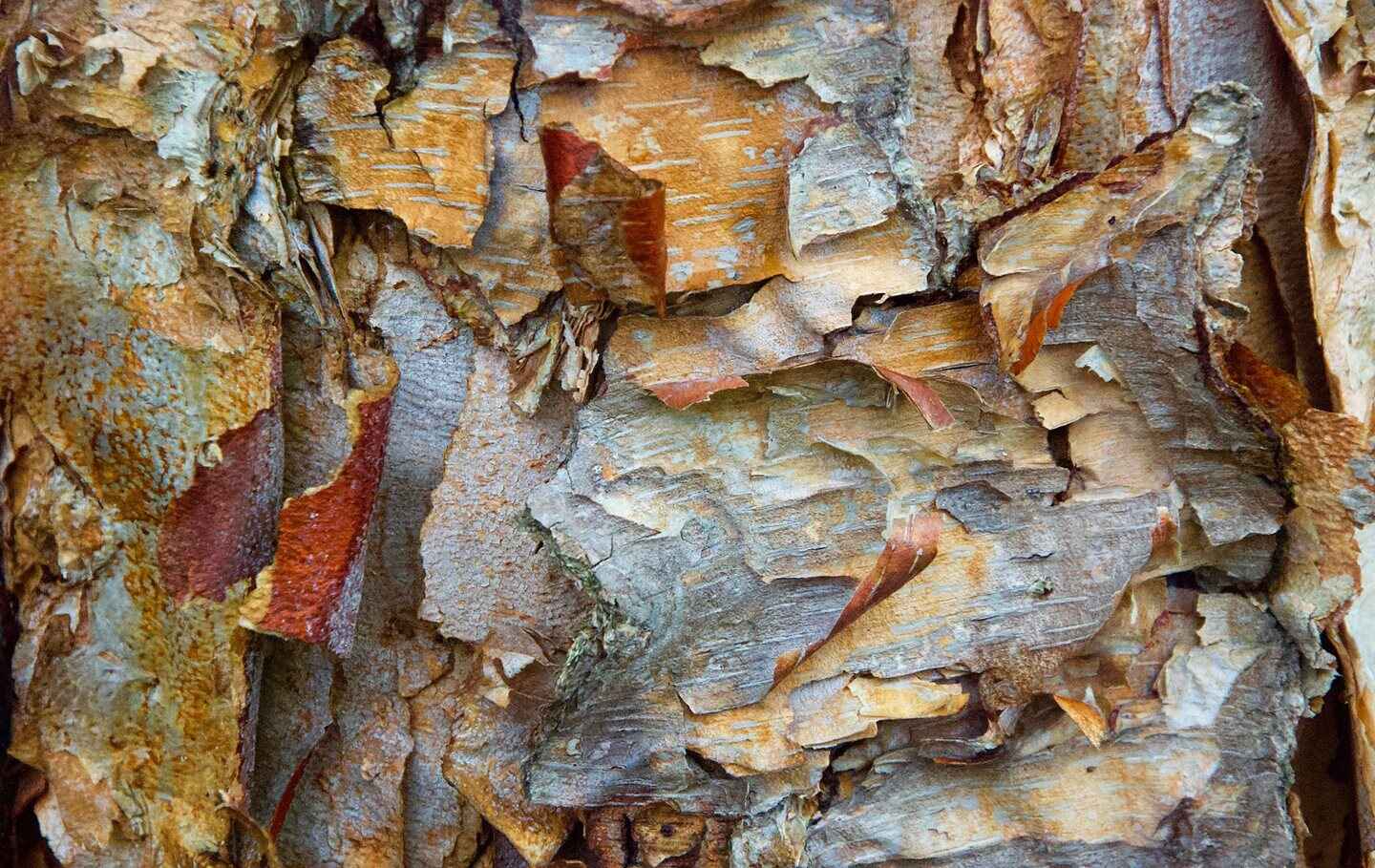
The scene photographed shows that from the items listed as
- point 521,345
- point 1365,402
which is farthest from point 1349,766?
point 521,345

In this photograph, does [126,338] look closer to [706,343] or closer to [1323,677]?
[706,343]

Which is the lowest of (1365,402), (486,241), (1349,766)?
(1349,766)

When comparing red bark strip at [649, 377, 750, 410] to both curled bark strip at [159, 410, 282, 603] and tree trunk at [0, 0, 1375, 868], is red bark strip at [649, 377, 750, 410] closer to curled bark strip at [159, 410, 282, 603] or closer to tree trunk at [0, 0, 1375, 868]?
tree trunk at [0, 0, 1375, 868]

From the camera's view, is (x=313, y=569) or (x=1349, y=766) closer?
(x=313, y=569)

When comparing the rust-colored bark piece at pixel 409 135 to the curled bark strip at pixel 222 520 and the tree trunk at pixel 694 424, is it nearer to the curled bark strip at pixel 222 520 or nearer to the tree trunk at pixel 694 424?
the tree trunk at pixel 694 424

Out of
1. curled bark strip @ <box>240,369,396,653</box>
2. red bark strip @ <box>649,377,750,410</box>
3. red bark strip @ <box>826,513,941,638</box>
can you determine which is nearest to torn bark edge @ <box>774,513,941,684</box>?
red bark strip @ <box>826,513,941,638</box>

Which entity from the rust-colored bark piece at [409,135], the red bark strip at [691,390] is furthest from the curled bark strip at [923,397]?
the rust-colored bark piece at [409,135]

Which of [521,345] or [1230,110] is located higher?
[1230,110]
